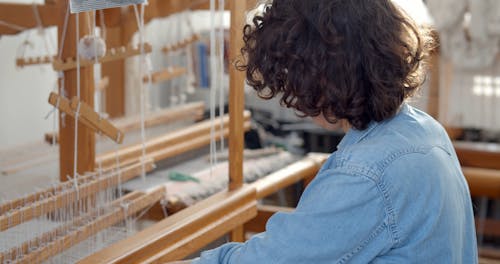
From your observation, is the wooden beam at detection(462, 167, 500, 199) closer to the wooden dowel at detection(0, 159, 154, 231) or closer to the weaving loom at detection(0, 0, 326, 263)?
the weaving loom at detection(0, 0, 326, 263)

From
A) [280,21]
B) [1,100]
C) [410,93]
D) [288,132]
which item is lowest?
[288,132]

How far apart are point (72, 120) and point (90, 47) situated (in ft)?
0.95

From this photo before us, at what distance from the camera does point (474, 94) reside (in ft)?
16.4

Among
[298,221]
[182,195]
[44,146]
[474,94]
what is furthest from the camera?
[474,94]

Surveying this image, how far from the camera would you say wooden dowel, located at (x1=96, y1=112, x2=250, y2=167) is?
7.84 ft

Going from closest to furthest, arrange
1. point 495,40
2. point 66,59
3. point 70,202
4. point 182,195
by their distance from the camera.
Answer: point 70,202 → point 66,59 → point 182,195 → point 495,40

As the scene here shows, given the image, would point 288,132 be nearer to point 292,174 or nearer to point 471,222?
point 292,174

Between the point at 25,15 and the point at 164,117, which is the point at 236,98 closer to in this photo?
the point at 25,15

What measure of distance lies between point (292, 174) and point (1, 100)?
1684 mm

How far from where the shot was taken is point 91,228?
173cm

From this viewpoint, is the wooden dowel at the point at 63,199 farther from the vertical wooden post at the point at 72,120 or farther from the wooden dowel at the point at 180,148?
the wooden dowel at the point at 180,148

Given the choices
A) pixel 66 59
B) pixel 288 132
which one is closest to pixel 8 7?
pixel 66 59

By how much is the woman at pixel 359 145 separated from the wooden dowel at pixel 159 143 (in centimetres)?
127

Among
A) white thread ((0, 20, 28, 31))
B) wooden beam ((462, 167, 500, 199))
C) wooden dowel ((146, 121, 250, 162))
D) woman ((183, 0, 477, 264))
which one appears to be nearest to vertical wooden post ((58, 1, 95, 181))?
white thread ((0, 20, 28, 31))
